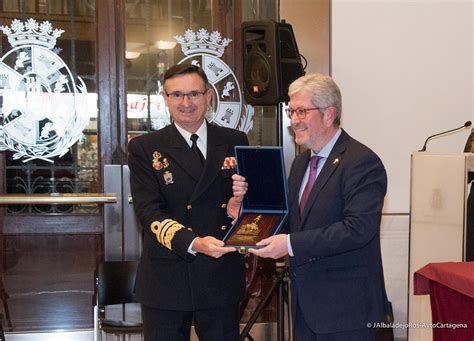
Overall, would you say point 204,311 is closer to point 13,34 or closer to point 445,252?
point 445,252

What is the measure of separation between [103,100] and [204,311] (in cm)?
247

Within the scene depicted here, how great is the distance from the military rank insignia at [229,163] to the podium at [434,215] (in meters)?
1.69

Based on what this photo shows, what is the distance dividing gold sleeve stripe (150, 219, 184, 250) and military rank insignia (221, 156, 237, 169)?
0.28 m

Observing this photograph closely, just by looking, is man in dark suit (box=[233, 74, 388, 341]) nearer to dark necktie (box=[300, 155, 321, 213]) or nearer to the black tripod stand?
dark necktie (box=[300, 155, 321, 213])

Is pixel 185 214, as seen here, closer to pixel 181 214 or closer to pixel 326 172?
pixel 181 214

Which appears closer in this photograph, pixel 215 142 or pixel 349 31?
pixel 215 142

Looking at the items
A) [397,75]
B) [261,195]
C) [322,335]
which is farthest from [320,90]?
[397,75]

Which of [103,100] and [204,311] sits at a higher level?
[103,100]

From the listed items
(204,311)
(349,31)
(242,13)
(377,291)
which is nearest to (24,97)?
(242,13)

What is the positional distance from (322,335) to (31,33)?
10.3 feet

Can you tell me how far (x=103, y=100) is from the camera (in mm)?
4625

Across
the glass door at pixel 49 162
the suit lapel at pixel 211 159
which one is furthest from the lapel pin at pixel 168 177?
the glass door at pixel 49 162

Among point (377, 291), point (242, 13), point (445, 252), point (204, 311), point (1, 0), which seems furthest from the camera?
point (242, 13)

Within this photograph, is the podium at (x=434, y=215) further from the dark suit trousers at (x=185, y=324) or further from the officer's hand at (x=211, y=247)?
the officer's hand at (x=211, y=247)
